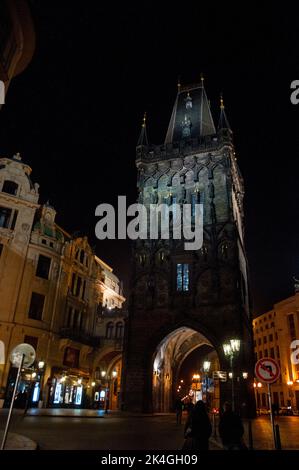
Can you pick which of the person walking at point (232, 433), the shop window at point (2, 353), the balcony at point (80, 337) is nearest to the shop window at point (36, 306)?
the balcony at point (80, 337)

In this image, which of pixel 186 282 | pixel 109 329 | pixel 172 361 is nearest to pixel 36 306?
pixel 109 329

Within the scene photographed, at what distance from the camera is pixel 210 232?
111ft

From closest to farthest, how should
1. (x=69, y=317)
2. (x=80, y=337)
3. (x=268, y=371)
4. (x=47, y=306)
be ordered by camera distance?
(x=268, y=371), (x=47, y=306), (x=80, y=337), (x=69, y=317)

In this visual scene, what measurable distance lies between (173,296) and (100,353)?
16.5 meters

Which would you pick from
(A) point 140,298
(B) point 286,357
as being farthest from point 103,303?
(B) point 286,357

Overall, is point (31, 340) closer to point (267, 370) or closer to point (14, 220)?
point (14, 220)

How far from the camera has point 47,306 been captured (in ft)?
124

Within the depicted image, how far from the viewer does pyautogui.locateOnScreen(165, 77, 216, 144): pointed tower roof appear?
4262 cm

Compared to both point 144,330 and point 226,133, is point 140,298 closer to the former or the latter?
point 144,330

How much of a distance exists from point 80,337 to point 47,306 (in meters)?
5.42

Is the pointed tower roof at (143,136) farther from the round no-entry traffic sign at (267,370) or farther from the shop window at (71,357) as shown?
the round no-entry traffic sign at (267,370)

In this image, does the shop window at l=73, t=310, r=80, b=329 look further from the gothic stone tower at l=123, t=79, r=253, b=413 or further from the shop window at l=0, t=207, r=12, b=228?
the shop window at l=0, t=207, r=12, b=228

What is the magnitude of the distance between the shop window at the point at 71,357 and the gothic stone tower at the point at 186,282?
10240 mm

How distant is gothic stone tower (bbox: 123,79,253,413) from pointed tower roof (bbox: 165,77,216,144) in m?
1.08
